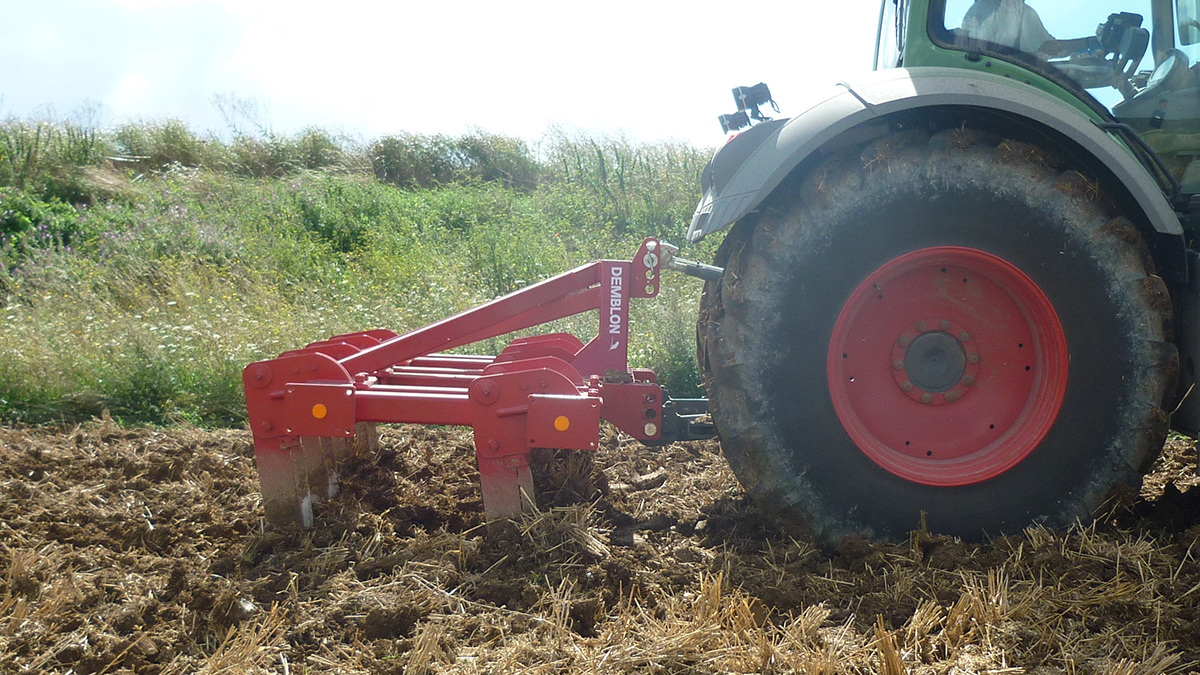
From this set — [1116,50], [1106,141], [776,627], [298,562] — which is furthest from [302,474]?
[1116,50]

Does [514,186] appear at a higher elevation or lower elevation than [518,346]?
higher

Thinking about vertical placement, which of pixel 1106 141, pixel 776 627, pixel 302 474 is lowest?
pixel 776 627

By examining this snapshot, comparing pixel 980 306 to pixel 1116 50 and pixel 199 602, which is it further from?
pixel 199 602

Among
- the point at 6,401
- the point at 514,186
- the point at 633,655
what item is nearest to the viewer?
the point at 633,655

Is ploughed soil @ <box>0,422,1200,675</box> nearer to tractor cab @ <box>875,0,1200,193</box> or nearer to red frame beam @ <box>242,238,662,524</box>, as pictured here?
red frame beam @ <box>242,238,662,524</box>

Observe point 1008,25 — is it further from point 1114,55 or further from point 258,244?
point 258,244

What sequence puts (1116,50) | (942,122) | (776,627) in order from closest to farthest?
(776,627), (942,122), (1116,50)


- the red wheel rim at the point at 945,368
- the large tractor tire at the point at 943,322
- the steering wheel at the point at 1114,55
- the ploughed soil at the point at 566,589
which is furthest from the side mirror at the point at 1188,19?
the ploughed soil at the point at 566,589

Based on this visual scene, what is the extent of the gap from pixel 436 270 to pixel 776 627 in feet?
21.3

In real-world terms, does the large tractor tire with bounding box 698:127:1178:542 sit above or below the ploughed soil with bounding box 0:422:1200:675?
above

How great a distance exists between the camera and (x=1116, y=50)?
9.93 ft

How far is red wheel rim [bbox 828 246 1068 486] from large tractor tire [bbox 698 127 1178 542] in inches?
0.5

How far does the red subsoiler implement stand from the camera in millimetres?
2832

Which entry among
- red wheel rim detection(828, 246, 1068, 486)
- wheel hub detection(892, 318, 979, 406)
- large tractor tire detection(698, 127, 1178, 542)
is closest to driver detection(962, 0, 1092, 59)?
large tractor tire detection(698, 127, 1178, 542)
